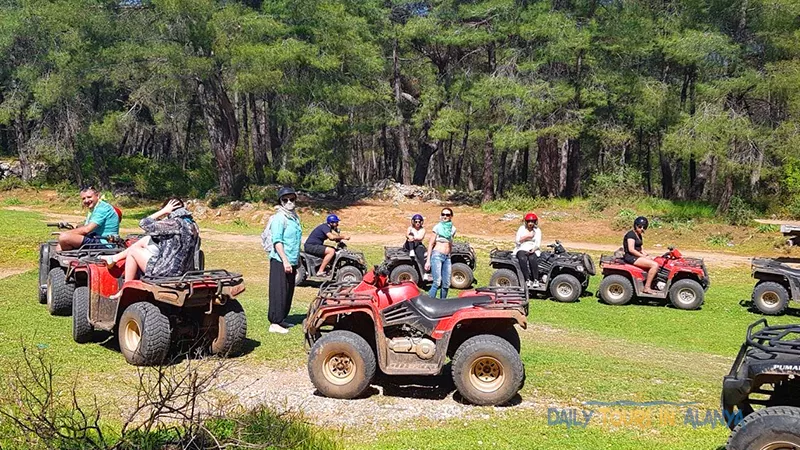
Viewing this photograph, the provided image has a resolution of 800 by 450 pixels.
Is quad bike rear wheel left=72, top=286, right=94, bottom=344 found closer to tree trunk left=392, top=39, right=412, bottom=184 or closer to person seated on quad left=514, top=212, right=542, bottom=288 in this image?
Result: person seated on quad left=514, top=212, right=542, bottom=288

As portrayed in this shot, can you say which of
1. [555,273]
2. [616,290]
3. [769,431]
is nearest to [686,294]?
[616,290]

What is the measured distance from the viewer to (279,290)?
8.66 meters

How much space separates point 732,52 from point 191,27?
787 inches

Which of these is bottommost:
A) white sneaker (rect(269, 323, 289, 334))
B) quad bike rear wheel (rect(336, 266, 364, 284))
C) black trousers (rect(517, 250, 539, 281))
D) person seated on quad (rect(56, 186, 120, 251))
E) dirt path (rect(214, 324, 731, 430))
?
dirt path (rect(214, 324, 731, 430))

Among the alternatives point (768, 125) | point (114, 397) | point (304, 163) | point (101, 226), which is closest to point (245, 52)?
point (304, 163)

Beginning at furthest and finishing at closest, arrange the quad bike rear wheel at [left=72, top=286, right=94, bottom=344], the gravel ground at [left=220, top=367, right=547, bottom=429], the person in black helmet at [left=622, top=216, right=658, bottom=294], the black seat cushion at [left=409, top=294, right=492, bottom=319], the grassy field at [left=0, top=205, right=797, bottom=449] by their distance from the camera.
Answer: the person in black helmet at [left=622, top=216, right=658, bottom=294] → the quad bike rear wheel at [left=72, top=286, right=94, bottom=344] → the black seat cushion at [left=409, top=294, right=492, bottom=319] → the gravel ground at [left=220, top=367, right=547, bottom=429] → the grassy field at [left=0, top=205, right=797, bottom=449]

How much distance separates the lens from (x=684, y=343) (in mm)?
9727

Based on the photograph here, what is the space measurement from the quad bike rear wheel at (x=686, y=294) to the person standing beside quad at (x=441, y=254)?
4.69m

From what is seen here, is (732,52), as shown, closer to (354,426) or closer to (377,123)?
(377,123)

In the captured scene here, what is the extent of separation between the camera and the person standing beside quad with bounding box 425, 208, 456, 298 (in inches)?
414

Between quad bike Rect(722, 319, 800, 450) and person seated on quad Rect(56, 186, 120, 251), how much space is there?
325 inches

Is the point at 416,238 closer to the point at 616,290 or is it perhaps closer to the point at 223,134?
the point at 616,290

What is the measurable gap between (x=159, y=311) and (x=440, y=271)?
4839mm

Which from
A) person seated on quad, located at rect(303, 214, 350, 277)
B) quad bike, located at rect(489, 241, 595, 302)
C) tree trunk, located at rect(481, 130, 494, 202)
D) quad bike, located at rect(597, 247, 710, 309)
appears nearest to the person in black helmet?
quad bike, located at rect(597, 247, 710, 309)
